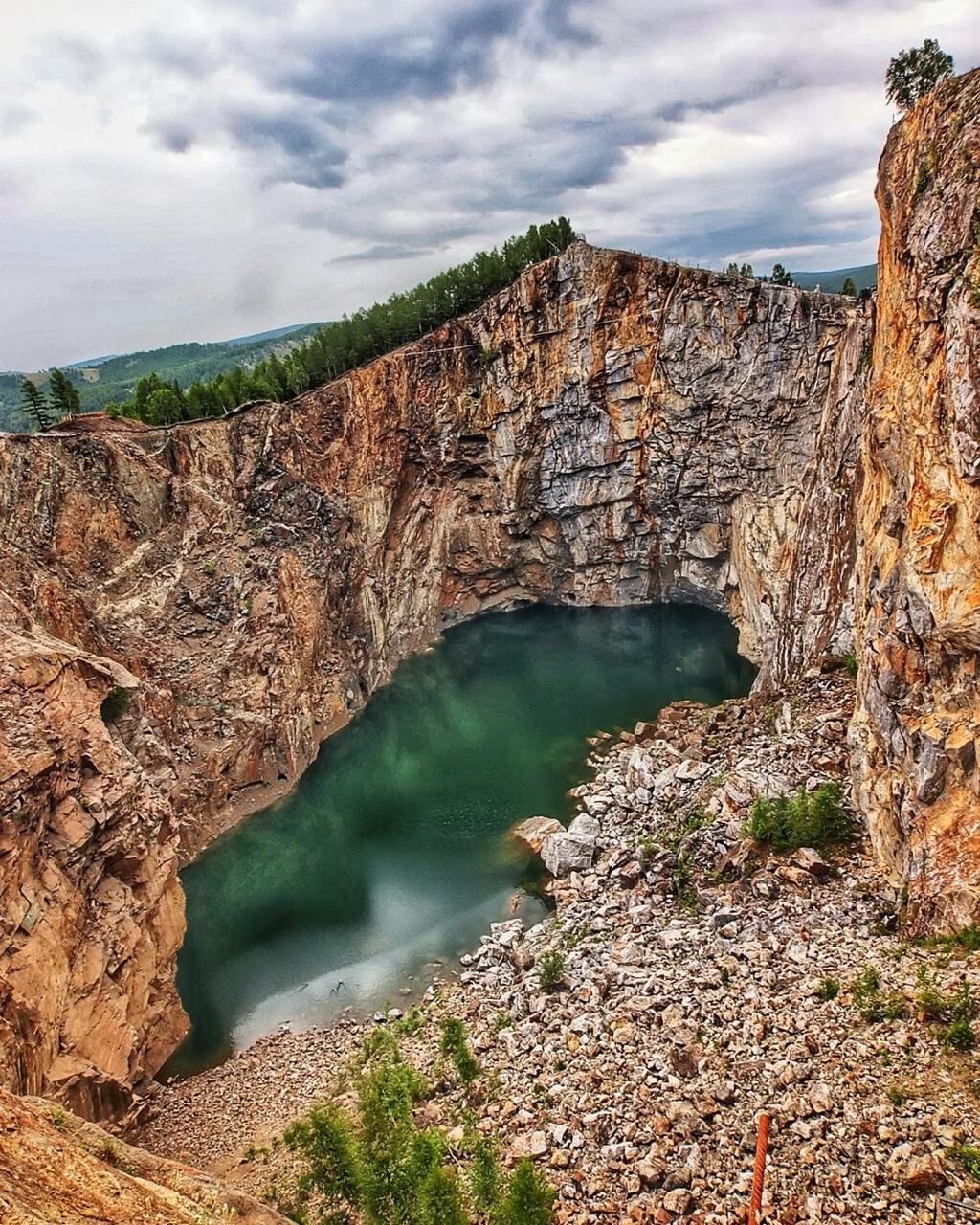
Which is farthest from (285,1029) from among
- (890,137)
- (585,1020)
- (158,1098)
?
(890,137)

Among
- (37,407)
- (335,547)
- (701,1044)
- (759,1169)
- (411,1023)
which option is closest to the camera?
(759,1169)

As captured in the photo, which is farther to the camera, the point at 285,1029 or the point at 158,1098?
the point at 285,1029

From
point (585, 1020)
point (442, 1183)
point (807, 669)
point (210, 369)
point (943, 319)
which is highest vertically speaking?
point (210, 369)

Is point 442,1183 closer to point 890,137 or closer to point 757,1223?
point 757,1223

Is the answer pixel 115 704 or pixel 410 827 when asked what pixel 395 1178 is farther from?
pixel 410 827

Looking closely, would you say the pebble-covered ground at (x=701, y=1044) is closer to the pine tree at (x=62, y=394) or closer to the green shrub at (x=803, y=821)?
the green shrub at (x=803, y=821)

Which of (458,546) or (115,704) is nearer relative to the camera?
(115,704)

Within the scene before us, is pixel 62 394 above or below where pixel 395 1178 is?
above

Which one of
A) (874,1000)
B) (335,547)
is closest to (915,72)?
(874,1000)
